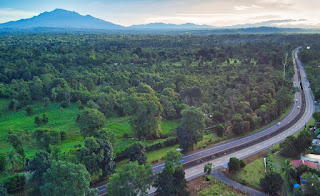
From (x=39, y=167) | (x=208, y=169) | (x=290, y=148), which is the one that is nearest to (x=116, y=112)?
(x=208, y=169)

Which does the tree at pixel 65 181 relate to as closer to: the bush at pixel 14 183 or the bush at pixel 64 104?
the bush at pixel 14 183

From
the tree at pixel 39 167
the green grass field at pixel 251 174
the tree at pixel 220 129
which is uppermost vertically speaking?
the tree at pixel 39 167

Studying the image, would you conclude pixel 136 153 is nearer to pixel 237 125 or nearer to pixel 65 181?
pixel 65 181

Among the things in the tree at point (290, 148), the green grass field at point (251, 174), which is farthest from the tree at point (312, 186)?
the tree at point (290, 148)

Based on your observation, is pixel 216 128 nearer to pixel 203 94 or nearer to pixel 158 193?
pixel 203 94

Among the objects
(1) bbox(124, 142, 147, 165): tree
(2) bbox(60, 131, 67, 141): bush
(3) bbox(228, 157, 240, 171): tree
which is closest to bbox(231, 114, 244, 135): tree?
(3) bbox(228, 157, 240, 171): tree

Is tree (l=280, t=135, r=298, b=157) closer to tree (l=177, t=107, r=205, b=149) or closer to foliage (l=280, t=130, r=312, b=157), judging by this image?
foliage (l=280, t=130, r=312, b=157)

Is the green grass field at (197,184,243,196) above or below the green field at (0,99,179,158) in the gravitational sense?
below
